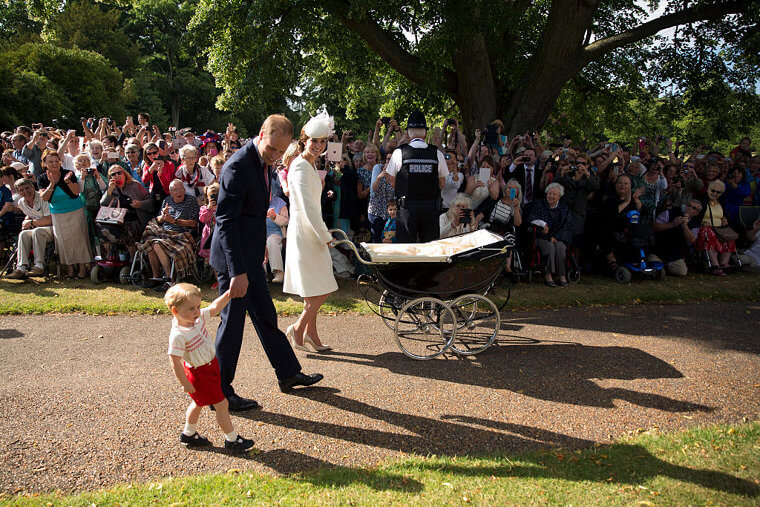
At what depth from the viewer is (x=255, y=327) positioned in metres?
4.48

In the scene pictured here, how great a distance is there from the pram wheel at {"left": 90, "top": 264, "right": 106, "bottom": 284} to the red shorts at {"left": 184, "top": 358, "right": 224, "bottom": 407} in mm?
5643

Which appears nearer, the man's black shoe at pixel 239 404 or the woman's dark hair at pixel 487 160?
the man's black shoe at pixel 239 404

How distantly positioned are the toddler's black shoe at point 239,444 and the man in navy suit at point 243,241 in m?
0.61

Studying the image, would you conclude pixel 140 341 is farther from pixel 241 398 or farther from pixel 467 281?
pixel 467 281

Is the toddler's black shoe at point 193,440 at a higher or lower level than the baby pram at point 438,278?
A: lower

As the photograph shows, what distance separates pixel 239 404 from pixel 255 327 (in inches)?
A: 24.9

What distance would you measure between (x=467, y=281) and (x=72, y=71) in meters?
31.9

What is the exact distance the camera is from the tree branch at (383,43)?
1216 centimetres

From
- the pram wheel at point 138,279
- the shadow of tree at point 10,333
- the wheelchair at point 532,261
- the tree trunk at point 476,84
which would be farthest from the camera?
the tree trunk at point 476,84

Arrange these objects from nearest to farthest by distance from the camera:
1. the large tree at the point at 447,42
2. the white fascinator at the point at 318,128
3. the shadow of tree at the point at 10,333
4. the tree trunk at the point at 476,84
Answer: the white fascinator at the point at 318,128
the shadow of tree at the point at 10,333
the large tree at the point at 447,42
the tree trunk at the point at 476,84

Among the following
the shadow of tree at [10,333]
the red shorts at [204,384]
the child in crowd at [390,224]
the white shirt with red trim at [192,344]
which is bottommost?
the shadow of tree at [10,333]

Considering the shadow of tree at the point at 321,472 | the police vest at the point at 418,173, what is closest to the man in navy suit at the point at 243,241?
the shadow of tree at the point at 321,472

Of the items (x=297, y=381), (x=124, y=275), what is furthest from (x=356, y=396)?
(x=124, y=275)

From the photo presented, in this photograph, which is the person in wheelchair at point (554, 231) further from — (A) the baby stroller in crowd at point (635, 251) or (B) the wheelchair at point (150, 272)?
(B) the wheelchair at point (150, 272)
